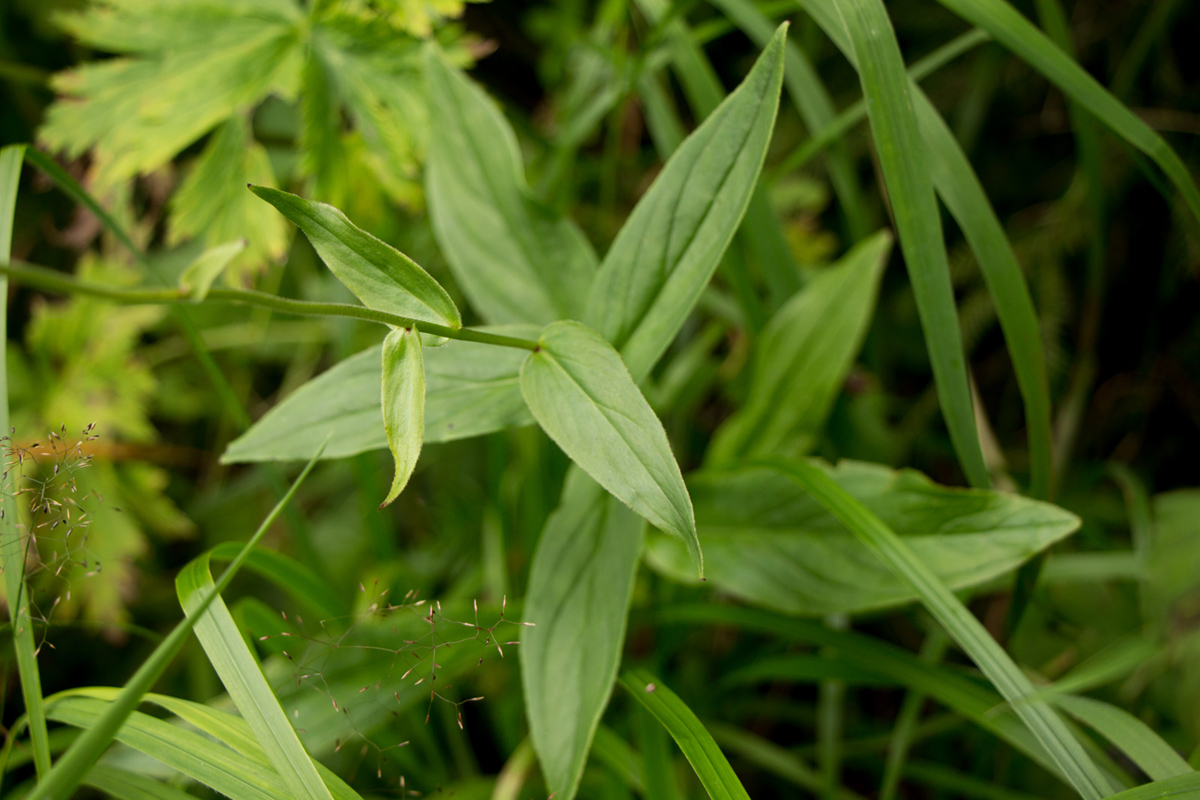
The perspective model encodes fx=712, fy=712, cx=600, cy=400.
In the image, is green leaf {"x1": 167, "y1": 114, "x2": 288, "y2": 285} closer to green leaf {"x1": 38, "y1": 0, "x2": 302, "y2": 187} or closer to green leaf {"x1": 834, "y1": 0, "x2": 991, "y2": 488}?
green leaf {"x1": 38, "y1": 0, "x2": 302, "y2": 187}

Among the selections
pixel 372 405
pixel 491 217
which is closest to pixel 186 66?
pixel 491 217

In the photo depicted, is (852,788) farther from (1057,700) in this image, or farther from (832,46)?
(832,46)

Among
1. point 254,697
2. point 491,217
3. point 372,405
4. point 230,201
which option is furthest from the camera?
point 230,201

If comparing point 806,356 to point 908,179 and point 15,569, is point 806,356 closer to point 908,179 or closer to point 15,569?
point 908,179

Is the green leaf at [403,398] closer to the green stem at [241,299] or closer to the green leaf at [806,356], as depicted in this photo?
the green stem at [241,299]

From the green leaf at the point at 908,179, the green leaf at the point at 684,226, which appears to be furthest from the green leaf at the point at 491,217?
the green leaf at the point at 908,179

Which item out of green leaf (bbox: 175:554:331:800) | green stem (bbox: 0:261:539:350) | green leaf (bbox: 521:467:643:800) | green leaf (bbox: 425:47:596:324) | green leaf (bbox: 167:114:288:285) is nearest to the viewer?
green stem (bbox: 0:261:539:350)

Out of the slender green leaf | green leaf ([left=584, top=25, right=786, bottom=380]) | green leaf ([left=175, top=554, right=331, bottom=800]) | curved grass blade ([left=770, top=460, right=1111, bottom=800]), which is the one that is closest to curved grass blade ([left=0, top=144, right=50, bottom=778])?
green leaf ([left=175, top=554, right=331, bottom=800])

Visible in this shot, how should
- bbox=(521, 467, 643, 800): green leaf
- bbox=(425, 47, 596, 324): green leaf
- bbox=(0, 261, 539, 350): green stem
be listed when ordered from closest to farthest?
bbox=(0, 261, 539, 350): green stem, bbox=(521, 467, 643, 800): green leaf, bbox=(425, 47, 596, 324): green leaf
